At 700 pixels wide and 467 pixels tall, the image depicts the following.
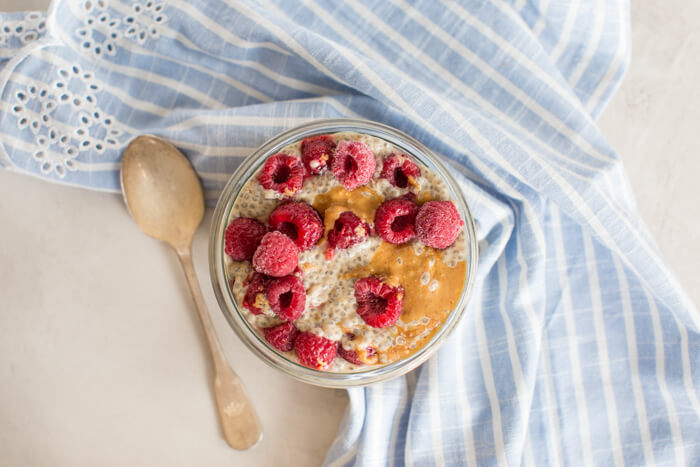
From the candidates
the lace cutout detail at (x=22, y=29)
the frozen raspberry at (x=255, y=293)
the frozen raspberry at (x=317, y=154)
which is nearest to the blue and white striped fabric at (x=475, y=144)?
the lace cutout detail at (x=22, y=29)

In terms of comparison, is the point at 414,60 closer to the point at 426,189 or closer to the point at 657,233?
the point at 426,189

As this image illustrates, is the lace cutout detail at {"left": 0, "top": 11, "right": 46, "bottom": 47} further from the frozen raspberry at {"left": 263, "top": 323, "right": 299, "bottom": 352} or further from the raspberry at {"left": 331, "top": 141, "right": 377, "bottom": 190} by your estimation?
the frozen raspberry at {"left": 263, "top": 323, "right": 299, "bottom": 352}

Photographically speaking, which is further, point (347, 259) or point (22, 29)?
point (22, 29)

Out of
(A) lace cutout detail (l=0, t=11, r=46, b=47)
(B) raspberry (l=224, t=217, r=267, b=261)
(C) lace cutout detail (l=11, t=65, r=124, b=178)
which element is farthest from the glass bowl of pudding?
(A) lace cutout detail (l=0, t=11, r=46, b=47)

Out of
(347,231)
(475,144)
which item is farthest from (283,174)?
(475,144)

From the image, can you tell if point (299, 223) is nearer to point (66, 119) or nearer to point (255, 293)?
point (255, 293)

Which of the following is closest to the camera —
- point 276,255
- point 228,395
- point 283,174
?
point 276,255

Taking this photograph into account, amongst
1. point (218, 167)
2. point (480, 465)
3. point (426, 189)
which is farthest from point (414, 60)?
point (480, 465)
